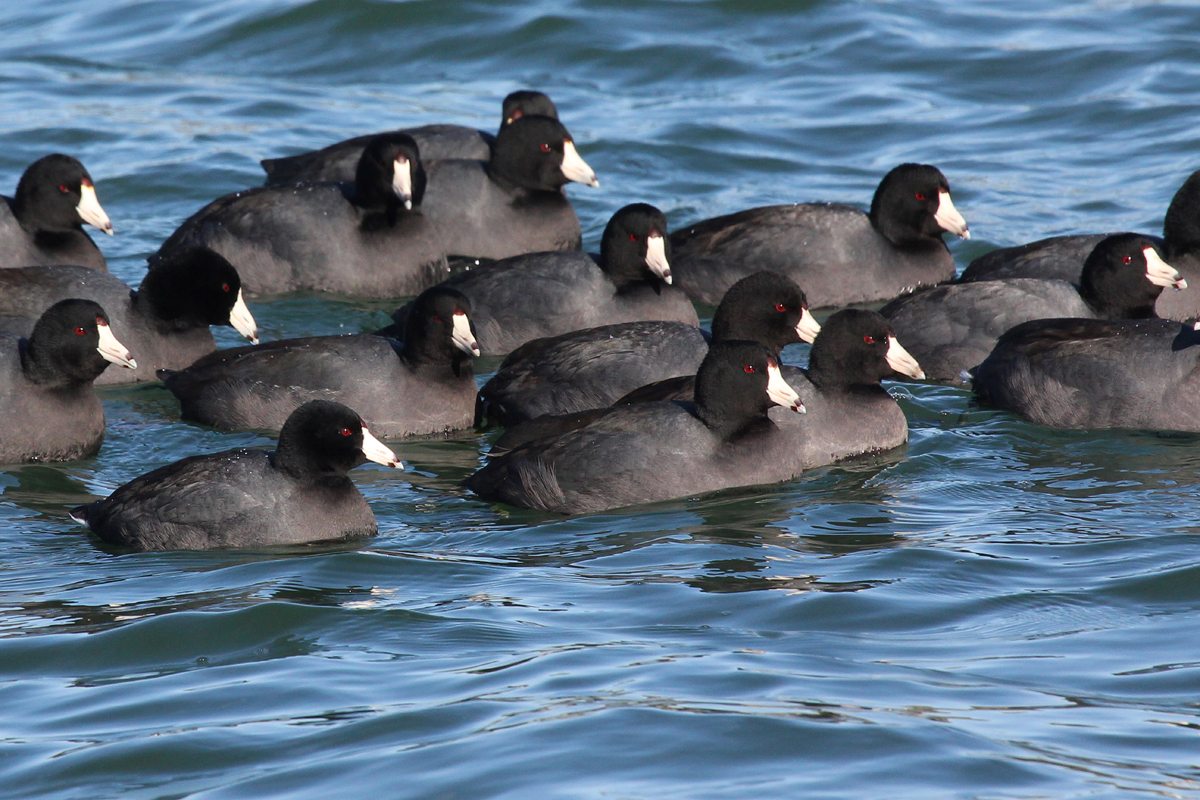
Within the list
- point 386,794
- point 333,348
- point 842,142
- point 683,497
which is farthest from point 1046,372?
point 842,142

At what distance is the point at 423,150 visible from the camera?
14508mm

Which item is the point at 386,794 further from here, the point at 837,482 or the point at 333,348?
the point at 333,348

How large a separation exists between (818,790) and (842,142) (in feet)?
41.6

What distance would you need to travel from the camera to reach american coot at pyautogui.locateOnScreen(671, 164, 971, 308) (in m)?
12.2

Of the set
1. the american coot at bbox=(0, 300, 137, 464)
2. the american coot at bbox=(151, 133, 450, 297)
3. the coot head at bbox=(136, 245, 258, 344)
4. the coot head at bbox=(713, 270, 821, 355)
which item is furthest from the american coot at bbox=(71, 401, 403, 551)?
the american coot at bbox=(151, 133, 450, 297)

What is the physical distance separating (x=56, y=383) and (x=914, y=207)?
6288 millimetres

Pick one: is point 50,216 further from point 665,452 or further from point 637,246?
point 665,452

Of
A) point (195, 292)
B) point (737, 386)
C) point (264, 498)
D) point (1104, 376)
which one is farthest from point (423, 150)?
point (264, 498)

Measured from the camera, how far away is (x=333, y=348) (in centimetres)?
981

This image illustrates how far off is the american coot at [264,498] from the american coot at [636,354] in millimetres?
1933

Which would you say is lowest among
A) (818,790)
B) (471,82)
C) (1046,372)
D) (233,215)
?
(818,790)

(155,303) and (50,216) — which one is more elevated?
(50,216)

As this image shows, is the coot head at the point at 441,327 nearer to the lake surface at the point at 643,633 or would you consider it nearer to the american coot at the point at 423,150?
the lake surface at the point at 643,633

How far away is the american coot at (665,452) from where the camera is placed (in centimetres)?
825
